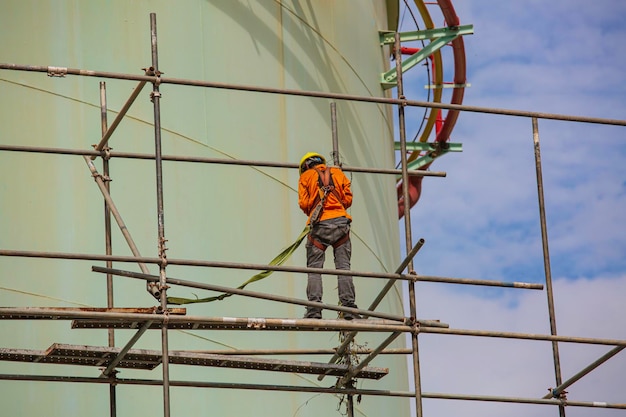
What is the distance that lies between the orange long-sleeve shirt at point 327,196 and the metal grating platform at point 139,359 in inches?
57.3

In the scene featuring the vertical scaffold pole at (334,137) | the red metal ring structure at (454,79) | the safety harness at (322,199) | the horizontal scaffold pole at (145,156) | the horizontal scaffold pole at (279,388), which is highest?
the red metal ring structure at (454,79)

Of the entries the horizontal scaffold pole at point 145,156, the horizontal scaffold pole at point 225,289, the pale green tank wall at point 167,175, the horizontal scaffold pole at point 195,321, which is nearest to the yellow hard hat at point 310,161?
the horizontal scaffold pole at point 145,156

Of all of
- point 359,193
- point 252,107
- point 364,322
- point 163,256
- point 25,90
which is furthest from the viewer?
point 359,193

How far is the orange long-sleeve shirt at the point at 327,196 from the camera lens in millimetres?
13047

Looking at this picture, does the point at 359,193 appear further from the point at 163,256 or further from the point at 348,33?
the point at 163,256

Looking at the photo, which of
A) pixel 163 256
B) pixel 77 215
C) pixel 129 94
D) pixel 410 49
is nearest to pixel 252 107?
pixel 129 94

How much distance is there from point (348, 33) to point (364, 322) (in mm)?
5601

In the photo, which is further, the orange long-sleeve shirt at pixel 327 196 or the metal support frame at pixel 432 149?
the metal support frame at pixel 432 149

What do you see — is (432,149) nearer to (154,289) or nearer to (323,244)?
(323,244)

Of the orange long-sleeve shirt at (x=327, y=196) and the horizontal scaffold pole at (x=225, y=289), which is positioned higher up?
the orange long-sleeve shirt at (x=327, y=196)

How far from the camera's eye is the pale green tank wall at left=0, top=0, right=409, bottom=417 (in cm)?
1258

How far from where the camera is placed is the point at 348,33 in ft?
55.2

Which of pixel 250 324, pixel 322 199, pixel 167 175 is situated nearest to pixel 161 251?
pixel 250 324

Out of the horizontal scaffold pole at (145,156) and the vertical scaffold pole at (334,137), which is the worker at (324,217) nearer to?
the horizontal scaffold pole at (145,156)
